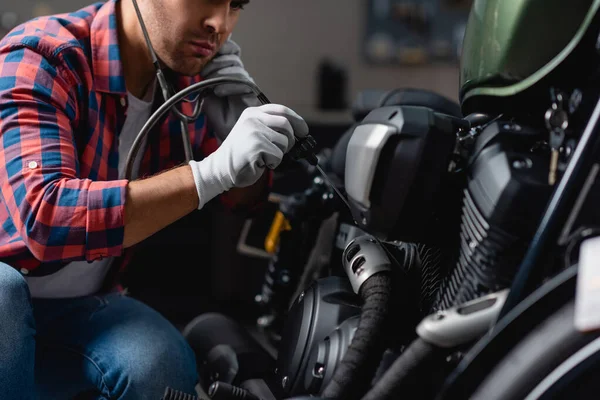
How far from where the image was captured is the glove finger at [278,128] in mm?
900

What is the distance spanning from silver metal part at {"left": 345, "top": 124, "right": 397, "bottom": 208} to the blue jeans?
1.60 feet

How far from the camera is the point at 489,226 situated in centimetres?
68

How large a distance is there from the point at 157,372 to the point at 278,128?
44cm

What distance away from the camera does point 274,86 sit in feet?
9.53

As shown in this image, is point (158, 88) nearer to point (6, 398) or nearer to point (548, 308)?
point (6, 398)

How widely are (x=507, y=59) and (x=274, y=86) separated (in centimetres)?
222

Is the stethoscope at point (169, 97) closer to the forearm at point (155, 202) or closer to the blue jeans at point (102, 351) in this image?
the forearm at point (155, 202)

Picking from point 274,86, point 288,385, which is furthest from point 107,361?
point 274,86

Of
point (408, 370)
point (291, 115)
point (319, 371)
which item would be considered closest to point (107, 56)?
point (291, 115)

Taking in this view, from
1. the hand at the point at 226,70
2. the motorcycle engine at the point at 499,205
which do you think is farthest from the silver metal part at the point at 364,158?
the hand at the point at 226,70

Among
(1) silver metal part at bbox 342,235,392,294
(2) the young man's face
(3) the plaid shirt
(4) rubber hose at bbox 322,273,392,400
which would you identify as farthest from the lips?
(4) rubber hose at bbox 322,273,392,400

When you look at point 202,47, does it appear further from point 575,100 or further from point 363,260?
point 575,100

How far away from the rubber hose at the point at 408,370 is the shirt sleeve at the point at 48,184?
16.1 inches

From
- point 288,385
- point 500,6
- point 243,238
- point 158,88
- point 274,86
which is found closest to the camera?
point 500,6
